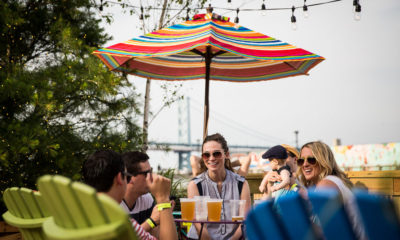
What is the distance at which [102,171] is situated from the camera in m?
1.86

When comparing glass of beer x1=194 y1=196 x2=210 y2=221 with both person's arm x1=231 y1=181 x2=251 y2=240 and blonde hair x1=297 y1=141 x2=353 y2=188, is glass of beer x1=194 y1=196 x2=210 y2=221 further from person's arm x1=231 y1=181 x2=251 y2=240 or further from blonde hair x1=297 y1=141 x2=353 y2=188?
blonde hair x1=297 y1=141 x2=353 y2=188

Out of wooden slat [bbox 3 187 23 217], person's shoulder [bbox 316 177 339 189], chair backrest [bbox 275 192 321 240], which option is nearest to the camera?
chair backrest [bbox 275 192 321 240]

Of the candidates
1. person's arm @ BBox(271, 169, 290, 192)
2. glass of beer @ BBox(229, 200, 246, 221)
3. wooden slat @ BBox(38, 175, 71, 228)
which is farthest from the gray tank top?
wooden slat @ BBox(38, 175, 71, 228)

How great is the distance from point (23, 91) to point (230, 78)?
3.23 m

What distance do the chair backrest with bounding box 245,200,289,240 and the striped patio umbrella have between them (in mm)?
3398

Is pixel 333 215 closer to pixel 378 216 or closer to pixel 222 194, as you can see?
pixel 378 216

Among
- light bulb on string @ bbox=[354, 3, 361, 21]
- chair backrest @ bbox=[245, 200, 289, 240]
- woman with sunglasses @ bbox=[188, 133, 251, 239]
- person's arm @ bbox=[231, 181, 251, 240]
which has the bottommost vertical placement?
person's arm @ bbox=[231, 181, 251, 240]

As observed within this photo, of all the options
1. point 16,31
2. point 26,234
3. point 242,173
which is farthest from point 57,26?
point 26,234

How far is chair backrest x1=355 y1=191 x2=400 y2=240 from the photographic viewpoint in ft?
2.71

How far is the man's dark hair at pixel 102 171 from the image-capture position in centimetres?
187

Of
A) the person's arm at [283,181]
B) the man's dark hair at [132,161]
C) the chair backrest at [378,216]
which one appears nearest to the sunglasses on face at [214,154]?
the person's arm at [283,181]

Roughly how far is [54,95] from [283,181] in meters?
3.17

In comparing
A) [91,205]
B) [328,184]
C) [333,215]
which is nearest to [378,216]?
[333,215]

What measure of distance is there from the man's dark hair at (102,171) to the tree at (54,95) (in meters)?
2.84
